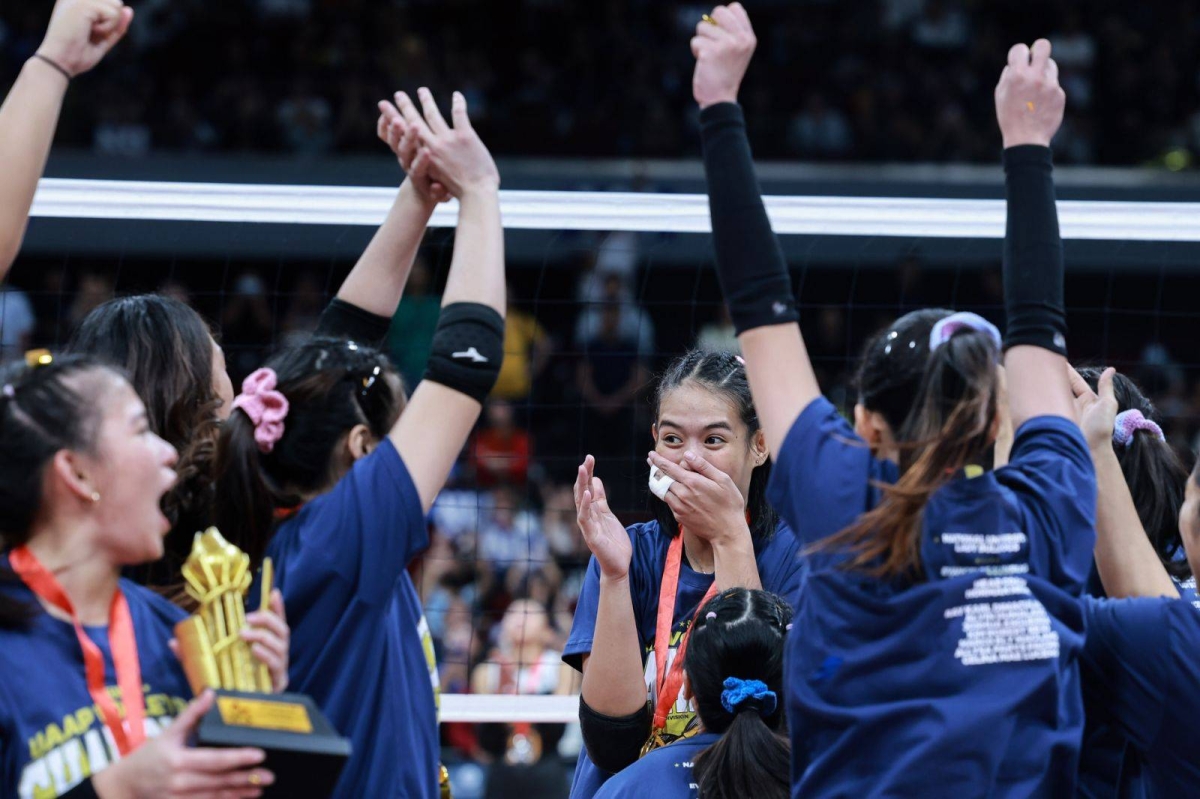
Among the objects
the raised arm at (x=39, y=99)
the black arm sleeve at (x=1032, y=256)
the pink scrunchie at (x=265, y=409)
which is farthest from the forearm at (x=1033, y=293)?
the raised arm at (x=39, y=99)

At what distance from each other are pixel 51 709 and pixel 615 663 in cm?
143

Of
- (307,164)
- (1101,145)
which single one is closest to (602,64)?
(307,164)

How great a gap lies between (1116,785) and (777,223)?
265 cm

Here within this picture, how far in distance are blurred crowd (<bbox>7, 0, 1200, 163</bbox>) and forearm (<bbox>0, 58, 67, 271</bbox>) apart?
11.0 metres

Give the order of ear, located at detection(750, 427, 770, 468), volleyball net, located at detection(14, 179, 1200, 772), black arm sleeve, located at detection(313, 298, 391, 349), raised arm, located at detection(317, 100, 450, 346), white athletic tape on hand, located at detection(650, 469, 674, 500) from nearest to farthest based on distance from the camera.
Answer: raised arm, located at detection(317, 100, 450, 346) < black arm sleeve, located at detection(313, 298, 391, 349) < white athletic tape on hand, located at detection(650, 469, 674, 500) < ear, located at detection(750, 427, 770, 468) < volleyball net, located at detection(14, 179, 1200, 772)

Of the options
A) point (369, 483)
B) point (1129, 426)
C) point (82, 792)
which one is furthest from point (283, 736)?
point (1129, 426)

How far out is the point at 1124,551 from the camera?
2.85 meters

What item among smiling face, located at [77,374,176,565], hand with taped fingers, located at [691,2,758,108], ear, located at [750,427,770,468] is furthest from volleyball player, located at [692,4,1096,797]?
ear, located at [750,427,770,468]

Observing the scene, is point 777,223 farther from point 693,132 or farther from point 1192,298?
point 693,132

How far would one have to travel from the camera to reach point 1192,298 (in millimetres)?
12227

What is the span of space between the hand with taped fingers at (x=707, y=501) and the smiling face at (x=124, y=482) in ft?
4.79

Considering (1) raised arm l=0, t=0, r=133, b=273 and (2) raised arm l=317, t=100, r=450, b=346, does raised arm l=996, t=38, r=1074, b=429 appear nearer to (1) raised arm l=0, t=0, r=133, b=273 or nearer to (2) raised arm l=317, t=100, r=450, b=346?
(2) raised arm l=317, t=100, r=450, b=346

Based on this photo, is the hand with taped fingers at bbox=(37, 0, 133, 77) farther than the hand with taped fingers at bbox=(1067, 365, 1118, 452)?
No

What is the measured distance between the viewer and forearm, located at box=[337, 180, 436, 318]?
3.06 meters
